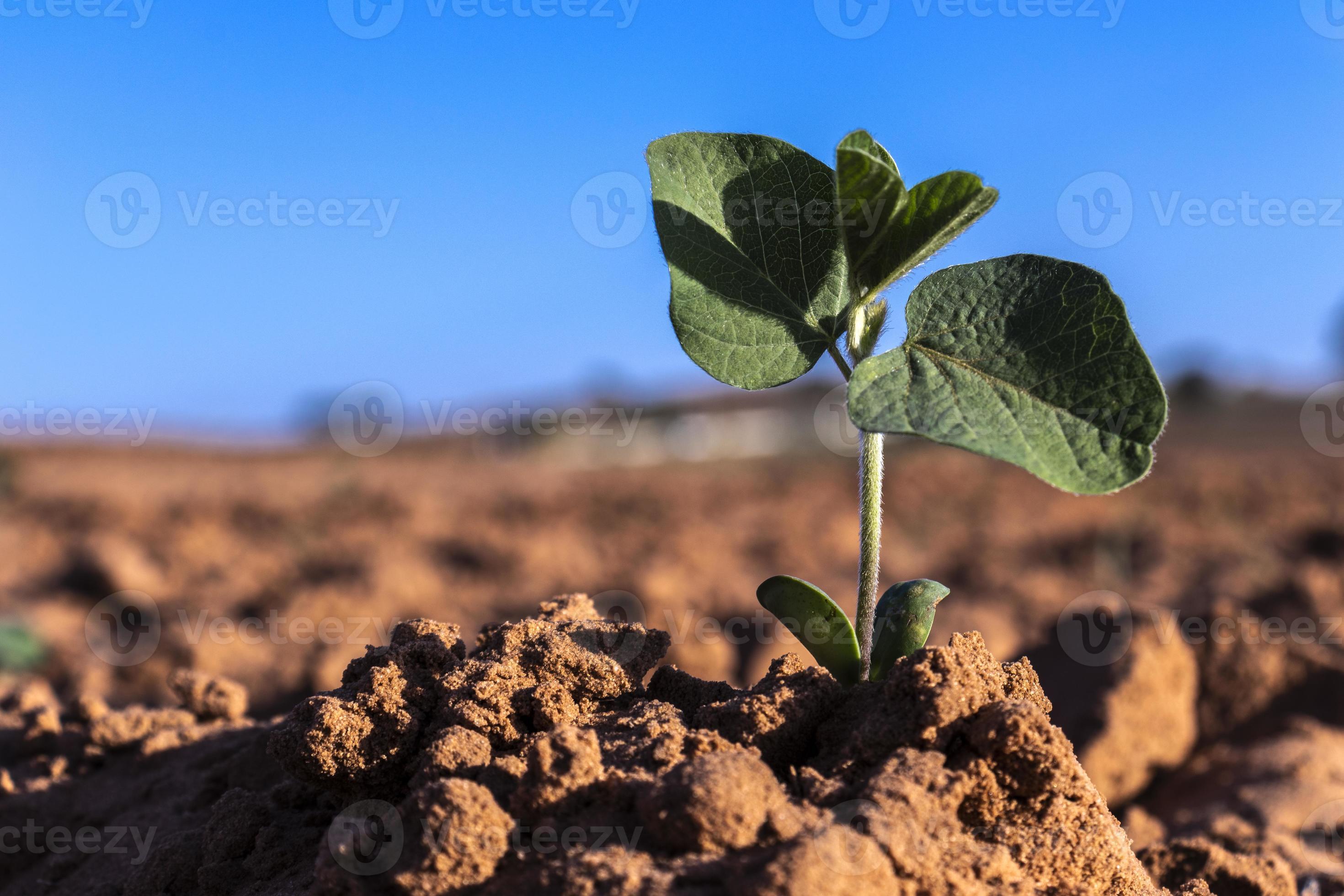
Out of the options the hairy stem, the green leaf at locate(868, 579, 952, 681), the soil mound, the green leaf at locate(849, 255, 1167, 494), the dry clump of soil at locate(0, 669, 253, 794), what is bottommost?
the dry clump of soil at locate(0, 669, 253, 794)

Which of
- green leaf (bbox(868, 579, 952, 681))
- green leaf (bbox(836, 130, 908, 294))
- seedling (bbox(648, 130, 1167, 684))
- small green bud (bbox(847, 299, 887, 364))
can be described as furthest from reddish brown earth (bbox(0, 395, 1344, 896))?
green leaf (bbox(836, 130, 908, 294))

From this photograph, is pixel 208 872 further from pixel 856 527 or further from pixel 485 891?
pixel 856 527

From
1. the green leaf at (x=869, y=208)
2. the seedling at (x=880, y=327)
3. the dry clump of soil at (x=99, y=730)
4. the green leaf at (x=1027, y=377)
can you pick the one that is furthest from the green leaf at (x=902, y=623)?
the dry clump of soil at (x=99, y=730)

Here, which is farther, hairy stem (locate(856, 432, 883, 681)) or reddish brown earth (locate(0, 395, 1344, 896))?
hairy stem (locate(856, 432, 883, 681))

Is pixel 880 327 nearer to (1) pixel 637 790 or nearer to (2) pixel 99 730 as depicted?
(1) pixel 637 790

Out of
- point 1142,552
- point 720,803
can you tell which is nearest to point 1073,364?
point 720,803

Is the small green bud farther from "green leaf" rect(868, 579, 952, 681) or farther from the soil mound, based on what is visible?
the soil mound

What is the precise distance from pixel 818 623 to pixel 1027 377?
0.56m

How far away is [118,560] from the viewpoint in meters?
7.05

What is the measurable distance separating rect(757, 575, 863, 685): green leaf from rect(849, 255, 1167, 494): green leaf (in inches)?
16.6

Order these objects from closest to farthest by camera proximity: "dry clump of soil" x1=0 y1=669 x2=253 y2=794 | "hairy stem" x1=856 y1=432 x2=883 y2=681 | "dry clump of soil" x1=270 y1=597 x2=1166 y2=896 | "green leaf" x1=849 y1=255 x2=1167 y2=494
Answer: "dry clump of soil" x1=270 y1=597 x2=1166 y2=896 → "green leaf" x1=849 y1=255 x2=1167 y2=494 → "hairy stem" x1=856 y1=432 x2=883 y2=681 → "dry clump of soil" x1=0 y1=669 x2=253 y2=794

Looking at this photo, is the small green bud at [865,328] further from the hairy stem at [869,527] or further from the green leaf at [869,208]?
the hairy stem at [869,527]

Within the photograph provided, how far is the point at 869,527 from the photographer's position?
1.69m

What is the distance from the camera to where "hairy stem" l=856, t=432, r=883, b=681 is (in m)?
1.69
